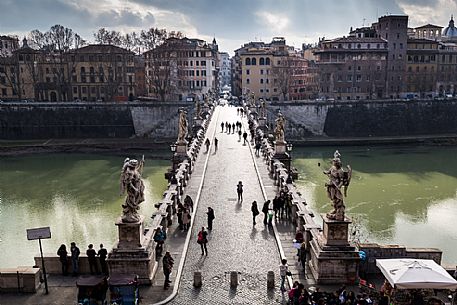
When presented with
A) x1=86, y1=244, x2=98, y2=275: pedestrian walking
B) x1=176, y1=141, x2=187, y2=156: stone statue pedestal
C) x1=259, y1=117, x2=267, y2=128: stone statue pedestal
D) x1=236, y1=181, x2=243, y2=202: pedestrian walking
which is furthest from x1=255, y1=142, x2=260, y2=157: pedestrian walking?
Result: x1=86, y1=244, x2=98, y2=275: pedestrian walking

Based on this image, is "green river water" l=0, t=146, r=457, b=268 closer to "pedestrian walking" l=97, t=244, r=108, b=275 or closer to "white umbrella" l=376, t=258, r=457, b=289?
"pedestrian walking" l=97, t=244, r=108, b=275

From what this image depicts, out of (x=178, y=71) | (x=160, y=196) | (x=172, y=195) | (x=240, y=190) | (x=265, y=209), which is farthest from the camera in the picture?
(x=178, y=71)

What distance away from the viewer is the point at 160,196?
109 feet

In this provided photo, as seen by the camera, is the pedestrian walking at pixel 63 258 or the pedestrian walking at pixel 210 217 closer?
the pedestrian walking at pixel 63 258

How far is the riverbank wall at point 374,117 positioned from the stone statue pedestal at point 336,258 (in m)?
51.7

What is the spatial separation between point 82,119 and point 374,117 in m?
39.1

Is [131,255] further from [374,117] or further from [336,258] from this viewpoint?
[374,117]

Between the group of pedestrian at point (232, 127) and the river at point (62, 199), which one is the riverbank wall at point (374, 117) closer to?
the group of pedestrian at point (232, 127)

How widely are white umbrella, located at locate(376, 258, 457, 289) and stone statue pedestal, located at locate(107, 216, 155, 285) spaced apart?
6.50 metres

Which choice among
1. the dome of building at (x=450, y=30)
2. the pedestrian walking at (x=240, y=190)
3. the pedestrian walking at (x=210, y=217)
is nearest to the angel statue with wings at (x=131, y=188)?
the pedestrian walking at (x=210, y=217)

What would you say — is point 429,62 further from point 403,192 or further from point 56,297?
point 56,297

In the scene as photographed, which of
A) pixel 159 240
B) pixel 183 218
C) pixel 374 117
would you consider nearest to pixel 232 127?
pixel 374 117

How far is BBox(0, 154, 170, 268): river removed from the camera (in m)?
24.8

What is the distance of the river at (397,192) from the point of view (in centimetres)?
2602
